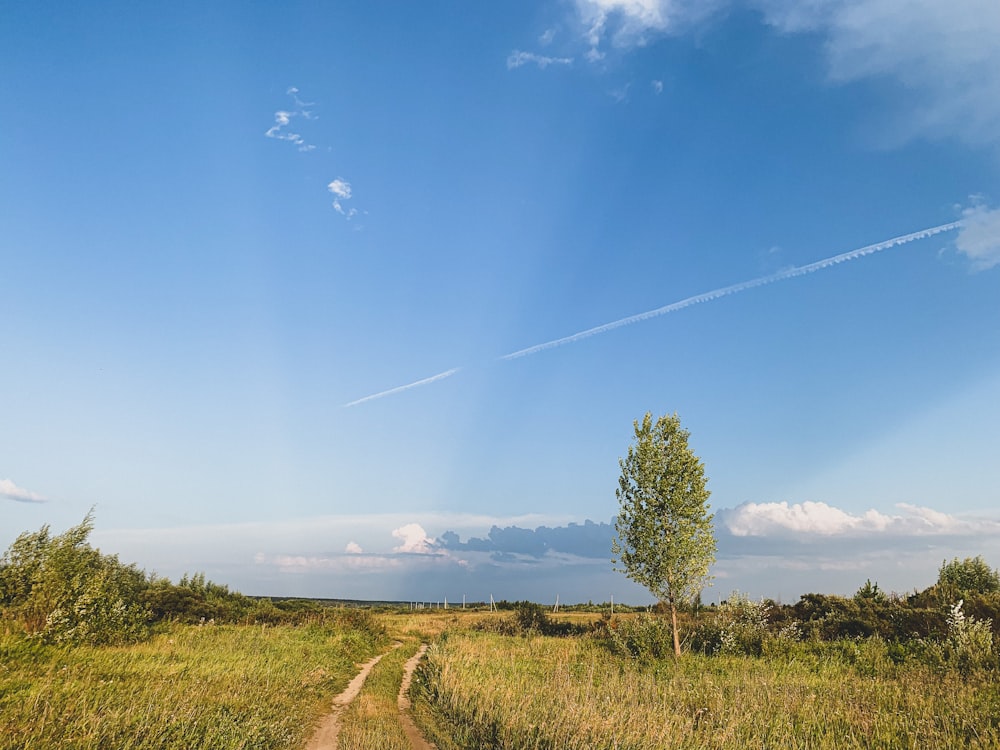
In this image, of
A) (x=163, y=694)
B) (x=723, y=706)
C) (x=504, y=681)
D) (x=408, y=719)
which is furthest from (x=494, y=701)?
(x=163, y=694)

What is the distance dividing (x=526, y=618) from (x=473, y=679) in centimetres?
2758

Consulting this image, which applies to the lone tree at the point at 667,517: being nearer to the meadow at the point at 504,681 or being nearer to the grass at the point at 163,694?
the meadow at the point at 504,681

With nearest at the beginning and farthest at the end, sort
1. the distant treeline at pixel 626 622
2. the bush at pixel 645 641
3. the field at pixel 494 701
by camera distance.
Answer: the field at pixel 494 701
the distant treeline at pixel 626 622
the bush at pixel 645 641

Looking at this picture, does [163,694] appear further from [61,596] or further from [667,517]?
[667,517]

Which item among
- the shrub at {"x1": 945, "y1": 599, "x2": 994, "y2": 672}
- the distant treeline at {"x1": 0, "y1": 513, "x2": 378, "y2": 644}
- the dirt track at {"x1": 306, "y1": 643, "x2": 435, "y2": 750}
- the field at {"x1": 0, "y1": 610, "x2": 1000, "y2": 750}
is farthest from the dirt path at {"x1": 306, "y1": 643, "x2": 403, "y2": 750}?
the shrub at {"x1": 945, "y1": 599, "x2": 994, "y2": 672}

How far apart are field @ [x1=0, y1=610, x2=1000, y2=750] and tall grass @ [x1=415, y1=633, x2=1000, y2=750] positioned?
5 centimetres

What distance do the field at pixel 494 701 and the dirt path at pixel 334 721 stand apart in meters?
0.26

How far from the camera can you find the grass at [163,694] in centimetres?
922

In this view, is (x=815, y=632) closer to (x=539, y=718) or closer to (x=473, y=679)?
(x=473, y=679)

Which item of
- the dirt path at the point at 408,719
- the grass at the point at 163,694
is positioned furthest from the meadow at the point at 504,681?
the dirt path at the point at 408,719

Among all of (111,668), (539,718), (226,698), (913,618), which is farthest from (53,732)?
(913,618)

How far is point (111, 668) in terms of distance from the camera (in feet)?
46.9

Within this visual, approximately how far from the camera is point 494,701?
42.9 feet

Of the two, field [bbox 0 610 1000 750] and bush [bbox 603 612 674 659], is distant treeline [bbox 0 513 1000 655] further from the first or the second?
field [bbox 0 610 1000 750]
